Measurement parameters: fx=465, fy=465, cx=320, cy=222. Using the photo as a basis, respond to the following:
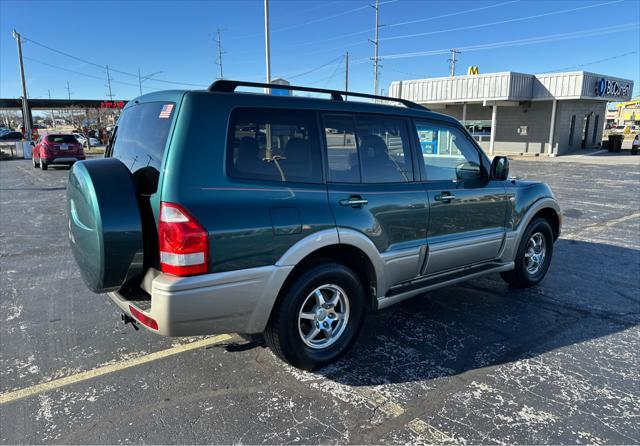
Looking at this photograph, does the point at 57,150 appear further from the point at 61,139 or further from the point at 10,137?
the point at 10,137

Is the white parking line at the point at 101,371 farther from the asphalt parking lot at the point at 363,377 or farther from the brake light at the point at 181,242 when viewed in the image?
the brake light at the point at 181,242

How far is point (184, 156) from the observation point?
2762 mm

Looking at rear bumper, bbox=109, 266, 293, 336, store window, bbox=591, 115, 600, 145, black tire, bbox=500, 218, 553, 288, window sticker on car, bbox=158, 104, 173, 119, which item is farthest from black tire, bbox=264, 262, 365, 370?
store window, bbox=591, 115, 600, 145

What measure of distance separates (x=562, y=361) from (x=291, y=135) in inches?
107

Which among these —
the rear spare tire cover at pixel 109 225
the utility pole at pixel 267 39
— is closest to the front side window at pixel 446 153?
the rear spare tire cover at pixel 109 225

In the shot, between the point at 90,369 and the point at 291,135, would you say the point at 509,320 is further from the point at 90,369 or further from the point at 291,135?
the point at 90,369

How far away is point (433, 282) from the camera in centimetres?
412

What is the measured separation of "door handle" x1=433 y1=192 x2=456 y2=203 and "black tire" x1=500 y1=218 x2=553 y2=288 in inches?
54.8

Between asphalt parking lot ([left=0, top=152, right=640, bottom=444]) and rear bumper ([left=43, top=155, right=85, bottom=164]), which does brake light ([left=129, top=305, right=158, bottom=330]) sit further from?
rear bumper ([left=43, top=155, right=85, bottom=164])

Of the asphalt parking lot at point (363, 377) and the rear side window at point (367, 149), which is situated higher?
the rear side window at point (367, 149)

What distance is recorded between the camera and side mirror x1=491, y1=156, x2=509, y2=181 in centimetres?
456

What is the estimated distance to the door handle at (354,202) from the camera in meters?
3.39

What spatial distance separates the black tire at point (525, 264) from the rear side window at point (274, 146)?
2860 mm

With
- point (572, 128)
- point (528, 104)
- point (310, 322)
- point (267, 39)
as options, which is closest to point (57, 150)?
point (267, 39)
